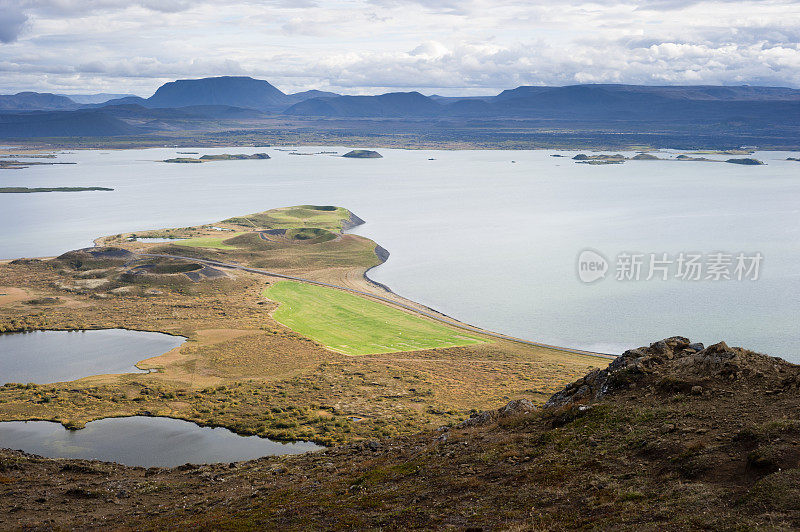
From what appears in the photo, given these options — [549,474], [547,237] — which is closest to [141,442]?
[549,474]

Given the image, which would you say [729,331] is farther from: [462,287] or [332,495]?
[332,495]

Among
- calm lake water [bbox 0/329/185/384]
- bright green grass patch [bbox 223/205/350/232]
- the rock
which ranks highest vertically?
the rock

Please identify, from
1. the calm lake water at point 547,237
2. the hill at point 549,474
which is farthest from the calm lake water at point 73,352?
the calm lake water at point 547,237

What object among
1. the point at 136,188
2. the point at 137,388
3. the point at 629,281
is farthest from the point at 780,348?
the point at 136,188

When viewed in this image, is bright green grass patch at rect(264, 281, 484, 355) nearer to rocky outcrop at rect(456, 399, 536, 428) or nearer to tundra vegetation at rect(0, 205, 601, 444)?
tundra vegetation at rect(0, 205, 601, 444)

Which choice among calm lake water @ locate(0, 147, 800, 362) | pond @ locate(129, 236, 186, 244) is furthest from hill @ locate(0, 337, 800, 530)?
pond @ locate(129, 236, 186, 244)

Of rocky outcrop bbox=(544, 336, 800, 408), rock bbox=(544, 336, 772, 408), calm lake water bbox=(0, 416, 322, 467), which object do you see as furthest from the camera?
calm lake water bbox=(0, 416, 322, 467)

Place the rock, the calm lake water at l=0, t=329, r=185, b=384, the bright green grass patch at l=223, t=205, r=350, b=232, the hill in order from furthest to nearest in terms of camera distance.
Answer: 1. the bright green grass patch at l=223, t=205, r=350, b=232
2. the calm lake water at l=0, t=329, r=185, b=384
3. the rock
4. the hill

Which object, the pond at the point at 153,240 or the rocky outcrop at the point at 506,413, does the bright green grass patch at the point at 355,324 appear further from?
Answer: the pond at the point at 153,240
